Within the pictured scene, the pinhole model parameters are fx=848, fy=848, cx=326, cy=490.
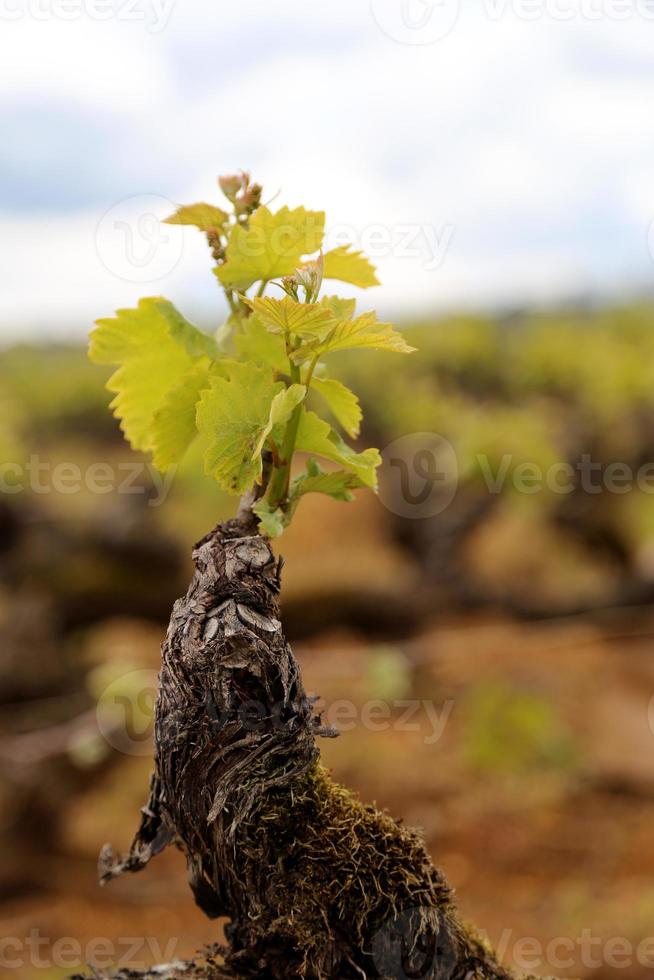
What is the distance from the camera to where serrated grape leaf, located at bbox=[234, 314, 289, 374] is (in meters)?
0.59

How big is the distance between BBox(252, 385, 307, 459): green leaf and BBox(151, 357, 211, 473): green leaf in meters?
0.07

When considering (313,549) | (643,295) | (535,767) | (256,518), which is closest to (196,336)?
(256,518)

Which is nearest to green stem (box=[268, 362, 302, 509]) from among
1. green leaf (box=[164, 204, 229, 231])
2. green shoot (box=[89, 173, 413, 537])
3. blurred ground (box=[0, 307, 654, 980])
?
green shoot (box=[89, 173, 413, 537])

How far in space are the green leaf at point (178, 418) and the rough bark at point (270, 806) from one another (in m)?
0.08

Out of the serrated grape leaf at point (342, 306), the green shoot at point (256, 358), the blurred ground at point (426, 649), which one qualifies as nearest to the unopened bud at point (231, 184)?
the green shoot at point (256, 358)

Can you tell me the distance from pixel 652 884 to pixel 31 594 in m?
1.62

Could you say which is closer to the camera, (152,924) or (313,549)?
(152,924)

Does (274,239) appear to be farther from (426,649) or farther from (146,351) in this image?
(426,649)

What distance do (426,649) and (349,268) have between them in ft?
6.96

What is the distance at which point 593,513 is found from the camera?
9.14 feet

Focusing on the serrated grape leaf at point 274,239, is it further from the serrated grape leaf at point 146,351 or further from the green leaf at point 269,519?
the green leaf at point 269,519

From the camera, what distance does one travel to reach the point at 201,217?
61cm

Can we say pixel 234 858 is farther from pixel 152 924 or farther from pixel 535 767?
pixel 535 767

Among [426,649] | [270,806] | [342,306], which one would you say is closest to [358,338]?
[342,306]
